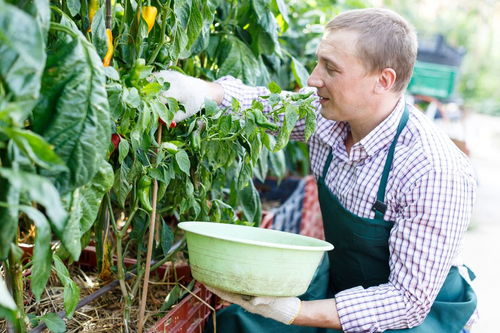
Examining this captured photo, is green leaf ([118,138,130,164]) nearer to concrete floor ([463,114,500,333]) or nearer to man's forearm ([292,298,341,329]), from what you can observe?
man's forearm ([292,298,341,329])

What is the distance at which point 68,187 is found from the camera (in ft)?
3.12

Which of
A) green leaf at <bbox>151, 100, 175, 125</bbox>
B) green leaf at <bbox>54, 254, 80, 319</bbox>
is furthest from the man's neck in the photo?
green leaf at <bbox>54, 254, 80, 319</bbox>

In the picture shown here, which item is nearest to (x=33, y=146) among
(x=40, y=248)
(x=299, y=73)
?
(x=40, y=248)

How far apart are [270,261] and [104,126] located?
54 centimetres

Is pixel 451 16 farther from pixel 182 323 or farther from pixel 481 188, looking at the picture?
pixel 182 323

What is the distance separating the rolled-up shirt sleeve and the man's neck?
0.25 m

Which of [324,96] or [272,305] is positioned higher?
[324,96]

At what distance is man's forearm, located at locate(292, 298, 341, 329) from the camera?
1.58 metres

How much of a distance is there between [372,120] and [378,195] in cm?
22

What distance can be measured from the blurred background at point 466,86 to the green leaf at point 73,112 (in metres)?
1.55

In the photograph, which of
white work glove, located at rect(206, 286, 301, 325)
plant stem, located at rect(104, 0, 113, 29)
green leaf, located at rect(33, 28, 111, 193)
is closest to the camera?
green leaf, located at rect(33, 28, 111, 193)

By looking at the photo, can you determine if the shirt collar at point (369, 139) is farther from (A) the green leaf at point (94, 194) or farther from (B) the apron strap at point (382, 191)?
(A) the green leaf at point (94, 194)

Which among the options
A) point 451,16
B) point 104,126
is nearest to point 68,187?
point 104,126

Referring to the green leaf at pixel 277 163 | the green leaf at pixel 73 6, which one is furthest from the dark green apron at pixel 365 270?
the green leaf at pixel 73 6
